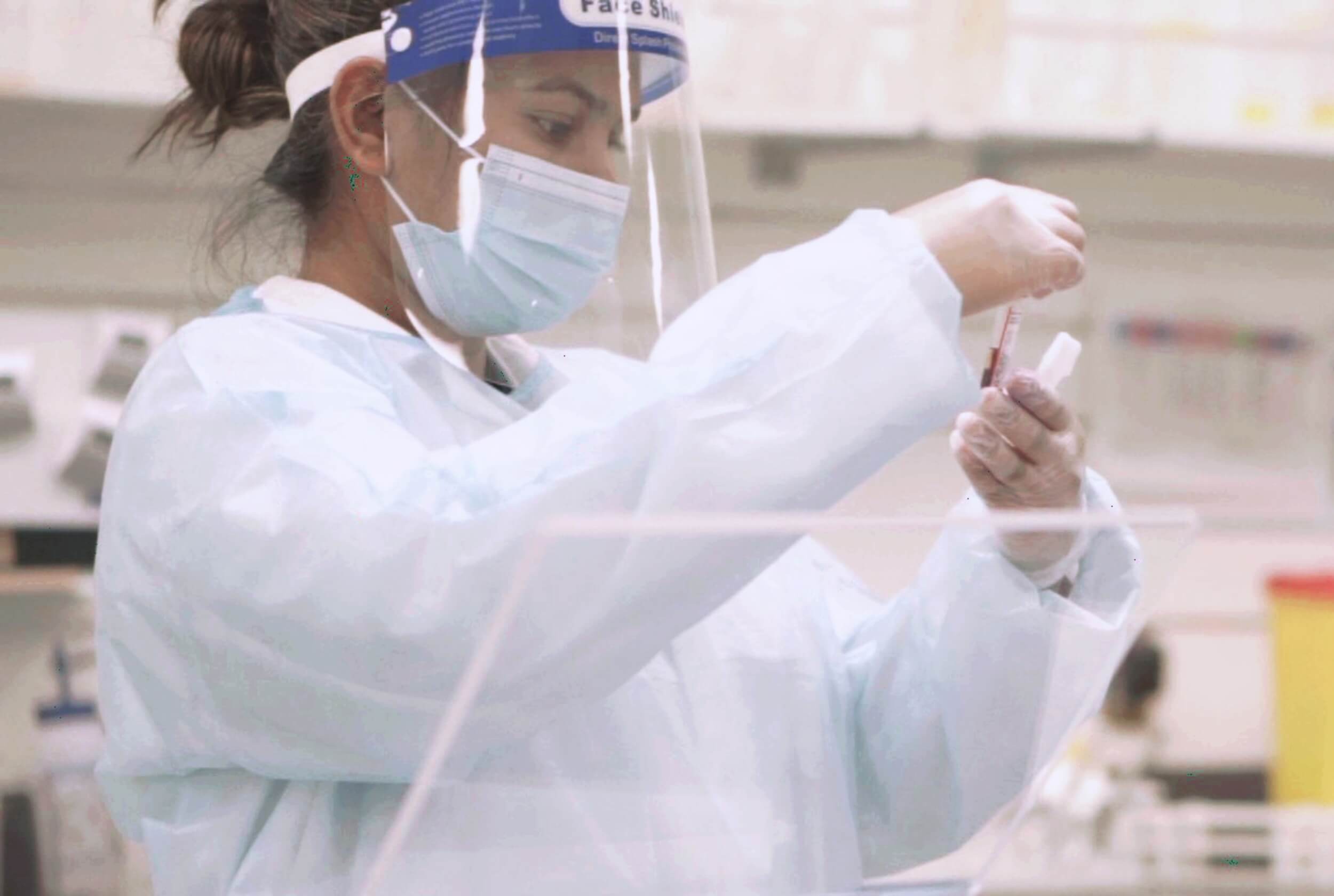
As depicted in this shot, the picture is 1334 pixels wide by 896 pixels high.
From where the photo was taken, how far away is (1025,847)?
2.28 m

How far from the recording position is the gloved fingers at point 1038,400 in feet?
2.58

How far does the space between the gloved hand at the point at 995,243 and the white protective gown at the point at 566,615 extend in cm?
1

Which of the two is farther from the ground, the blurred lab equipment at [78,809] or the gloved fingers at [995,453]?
the gloved fingers at [995,453]

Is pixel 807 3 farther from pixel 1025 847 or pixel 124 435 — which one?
pixel 124 435

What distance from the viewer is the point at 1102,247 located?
2.66 meters

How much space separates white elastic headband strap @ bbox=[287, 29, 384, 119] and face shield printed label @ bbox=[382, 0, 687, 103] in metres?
0.02

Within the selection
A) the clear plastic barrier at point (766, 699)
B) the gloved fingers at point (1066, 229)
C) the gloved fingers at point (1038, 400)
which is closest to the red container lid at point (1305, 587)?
the clear plastic barrier at point (766, 699)

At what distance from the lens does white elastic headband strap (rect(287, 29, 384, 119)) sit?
2.61 ft

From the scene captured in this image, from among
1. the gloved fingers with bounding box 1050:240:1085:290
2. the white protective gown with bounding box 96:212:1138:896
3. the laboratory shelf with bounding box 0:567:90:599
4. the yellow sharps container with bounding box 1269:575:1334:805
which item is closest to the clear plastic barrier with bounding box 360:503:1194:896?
the white protective gown with bounding box 96:212:1138:896

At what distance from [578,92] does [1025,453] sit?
28 cm

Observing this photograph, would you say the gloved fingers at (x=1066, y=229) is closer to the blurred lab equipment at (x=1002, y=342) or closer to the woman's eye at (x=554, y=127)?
the blurred lab equipment at (x=1002, y=342)

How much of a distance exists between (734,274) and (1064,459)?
0.21 metres

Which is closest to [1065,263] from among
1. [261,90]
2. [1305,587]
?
[261,90]

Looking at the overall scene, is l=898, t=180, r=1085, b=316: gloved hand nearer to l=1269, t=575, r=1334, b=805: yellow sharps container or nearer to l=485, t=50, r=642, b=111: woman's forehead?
l=485, t=50, r=642, b=111: woman's forehead
